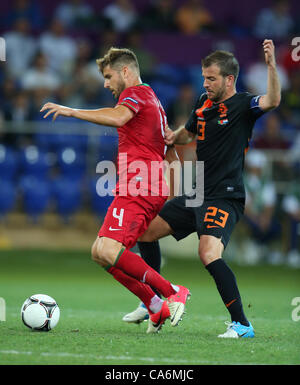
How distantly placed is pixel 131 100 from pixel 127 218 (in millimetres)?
964

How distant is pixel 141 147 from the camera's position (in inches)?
250

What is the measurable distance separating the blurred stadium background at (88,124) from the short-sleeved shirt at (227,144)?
6725 millimetres

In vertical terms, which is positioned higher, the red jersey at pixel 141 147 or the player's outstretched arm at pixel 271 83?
the player's outstretched arm at pixel 271 83

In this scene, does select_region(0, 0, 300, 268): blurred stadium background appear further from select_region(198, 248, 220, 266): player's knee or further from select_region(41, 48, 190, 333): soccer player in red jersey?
select_region(198, 248, 220, 266): player's knee

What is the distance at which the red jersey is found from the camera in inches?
248

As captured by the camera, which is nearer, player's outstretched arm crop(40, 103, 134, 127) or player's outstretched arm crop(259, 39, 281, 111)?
player's outstretched arm crop(40, 103, 134, 127)

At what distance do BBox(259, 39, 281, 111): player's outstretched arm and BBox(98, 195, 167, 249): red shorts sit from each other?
1.21m

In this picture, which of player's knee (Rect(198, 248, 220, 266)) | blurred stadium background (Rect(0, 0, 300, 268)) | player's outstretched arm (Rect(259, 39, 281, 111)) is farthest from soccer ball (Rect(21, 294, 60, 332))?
blurred stadium background (Rect(0, 0, 300, 268))

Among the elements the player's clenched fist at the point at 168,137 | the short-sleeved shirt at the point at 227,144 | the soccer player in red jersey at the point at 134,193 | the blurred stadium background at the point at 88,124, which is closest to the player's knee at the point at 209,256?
the soccer player in red jersey at the point at 134,193

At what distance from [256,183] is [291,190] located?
104 centimetres

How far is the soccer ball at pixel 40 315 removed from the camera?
615 cm

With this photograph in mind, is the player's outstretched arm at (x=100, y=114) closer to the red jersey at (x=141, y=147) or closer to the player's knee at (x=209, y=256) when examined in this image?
the red jersey at (x=141, y=147)

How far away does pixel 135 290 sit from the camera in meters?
6.23

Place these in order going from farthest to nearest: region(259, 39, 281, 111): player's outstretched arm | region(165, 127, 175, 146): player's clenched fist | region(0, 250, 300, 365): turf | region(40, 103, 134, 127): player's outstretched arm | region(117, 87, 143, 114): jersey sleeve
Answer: region(165, 127, 175, 146): player's clenched fist → region(117, 87, 143, 114): jersey sleeve → region(259, 39, 281, 111): player's outstretched arm → region(40, 103, 134, 127): player's outstretched arm → region(0, 250, 300, 365): turf
